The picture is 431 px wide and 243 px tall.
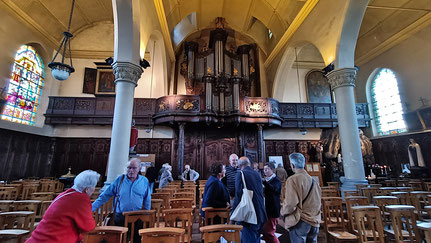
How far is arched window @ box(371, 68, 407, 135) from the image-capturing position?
12664mm

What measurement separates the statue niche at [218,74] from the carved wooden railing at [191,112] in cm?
44

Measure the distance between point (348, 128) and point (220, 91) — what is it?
21.6 ft

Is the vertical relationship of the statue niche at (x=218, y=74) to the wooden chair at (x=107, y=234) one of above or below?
above

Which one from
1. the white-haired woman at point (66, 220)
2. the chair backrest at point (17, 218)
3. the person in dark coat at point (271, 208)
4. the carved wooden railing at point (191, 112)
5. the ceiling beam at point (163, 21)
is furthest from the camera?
the carved wooden railing at point (191, 112)

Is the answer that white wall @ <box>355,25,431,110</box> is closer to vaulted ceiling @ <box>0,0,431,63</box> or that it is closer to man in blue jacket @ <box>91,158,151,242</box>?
vaulted ceiling @ <box>0,0,431,63</box>

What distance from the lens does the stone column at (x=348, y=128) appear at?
7480 millimetres

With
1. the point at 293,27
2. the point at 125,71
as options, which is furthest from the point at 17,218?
the point at 293,27

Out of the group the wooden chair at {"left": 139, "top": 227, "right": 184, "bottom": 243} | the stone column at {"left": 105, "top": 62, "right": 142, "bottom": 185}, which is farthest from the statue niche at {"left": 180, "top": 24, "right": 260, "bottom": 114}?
the wooden chair at {"left": 139, "top": 227, "right": 184, "bottom": 243}

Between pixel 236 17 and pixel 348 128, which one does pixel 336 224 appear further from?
pixel 236 17

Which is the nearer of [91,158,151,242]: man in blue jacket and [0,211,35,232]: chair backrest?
[0,211,35,232]: chair backrest

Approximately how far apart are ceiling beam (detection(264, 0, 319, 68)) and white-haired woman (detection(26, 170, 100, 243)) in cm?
1153

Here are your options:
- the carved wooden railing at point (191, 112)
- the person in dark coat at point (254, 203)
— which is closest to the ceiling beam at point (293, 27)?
the carved wooden railing at point (191, 112)

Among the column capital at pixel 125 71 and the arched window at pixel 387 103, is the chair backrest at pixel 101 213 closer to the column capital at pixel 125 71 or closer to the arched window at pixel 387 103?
the column capital at pixel 125 71

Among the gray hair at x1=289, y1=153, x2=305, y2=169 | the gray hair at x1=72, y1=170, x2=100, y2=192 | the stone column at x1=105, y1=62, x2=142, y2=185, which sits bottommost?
the gray hair at x1=72, y1=170, x2=100, y2=192
